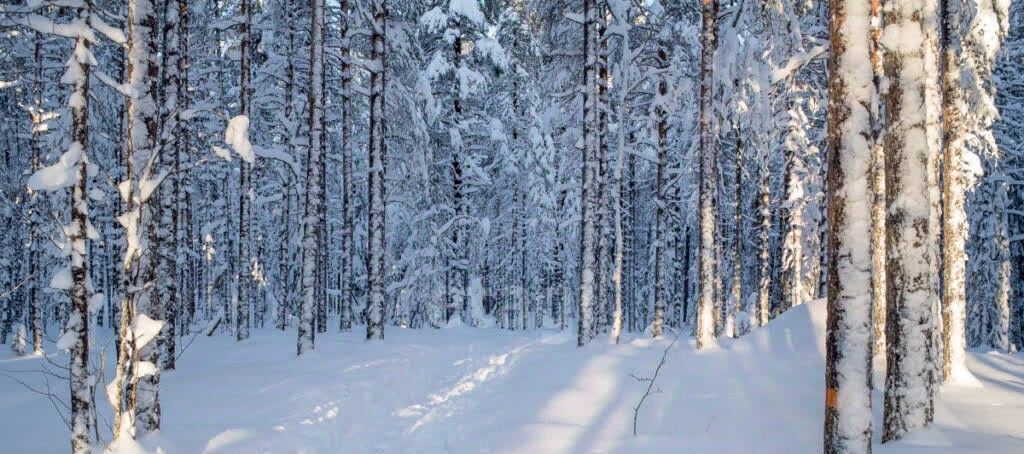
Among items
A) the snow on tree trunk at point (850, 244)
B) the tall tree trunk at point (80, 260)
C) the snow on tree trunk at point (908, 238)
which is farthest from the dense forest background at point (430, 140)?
the snow on tree trunk at point (850, 244)

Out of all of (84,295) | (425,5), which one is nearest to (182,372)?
(84,295)

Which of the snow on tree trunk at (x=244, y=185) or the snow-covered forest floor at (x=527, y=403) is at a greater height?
the snow on tree trunk at (x=244, y=185)

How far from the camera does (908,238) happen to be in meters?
6.43

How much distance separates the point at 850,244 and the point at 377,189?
12550 mm

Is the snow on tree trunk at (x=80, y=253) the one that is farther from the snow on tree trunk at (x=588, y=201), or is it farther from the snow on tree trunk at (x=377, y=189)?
the snow on tree trunk at (x=588, y=201)

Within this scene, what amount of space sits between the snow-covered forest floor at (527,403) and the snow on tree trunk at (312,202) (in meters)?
0.77

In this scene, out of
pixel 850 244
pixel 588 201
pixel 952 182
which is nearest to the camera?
pixel 850 244

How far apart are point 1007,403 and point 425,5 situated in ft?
72.3

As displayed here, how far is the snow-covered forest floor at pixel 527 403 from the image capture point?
6703 mm

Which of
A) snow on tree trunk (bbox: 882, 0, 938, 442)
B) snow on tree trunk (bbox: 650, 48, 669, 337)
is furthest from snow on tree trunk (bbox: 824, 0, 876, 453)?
snow on tree trunk (bbox: 650, 48, 669, 337)

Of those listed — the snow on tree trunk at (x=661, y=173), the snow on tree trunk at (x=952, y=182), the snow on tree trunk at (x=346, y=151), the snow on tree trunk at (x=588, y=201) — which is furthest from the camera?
the snow on tree trunk at (x=661, y=173)

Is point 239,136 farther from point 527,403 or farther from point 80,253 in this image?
point 527,403

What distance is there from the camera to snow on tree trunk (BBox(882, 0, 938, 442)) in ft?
20.6

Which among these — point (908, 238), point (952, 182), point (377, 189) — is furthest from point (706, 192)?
point (377, 189)
